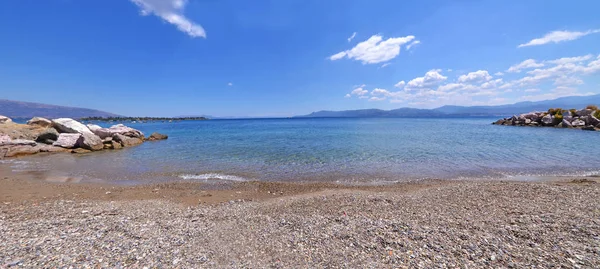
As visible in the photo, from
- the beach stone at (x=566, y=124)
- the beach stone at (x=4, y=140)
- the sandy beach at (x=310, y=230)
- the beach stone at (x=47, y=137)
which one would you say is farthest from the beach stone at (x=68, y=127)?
the beach stone at (x=566, y=124)

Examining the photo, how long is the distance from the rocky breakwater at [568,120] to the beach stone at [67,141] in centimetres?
7112

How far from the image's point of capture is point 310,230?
19.9 ft

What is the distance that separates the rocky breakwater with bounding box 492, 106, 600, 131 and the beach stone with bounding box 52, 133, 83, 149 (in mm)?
71121

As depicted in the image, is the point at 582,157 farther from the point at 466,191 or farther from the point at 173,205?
the point at 173,205

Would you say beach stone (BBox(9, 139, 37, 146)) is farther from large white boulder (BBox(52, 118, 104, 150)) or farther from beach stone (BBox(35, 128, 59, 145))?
large white boulder (BBox(52, 118, 104, 150))

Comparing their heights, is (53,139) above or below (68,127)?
below

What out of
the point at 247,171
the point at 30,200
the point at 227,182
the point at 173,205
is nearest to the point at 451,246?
the point at 173,205

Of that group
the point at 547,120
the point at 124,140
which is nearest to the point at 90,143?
the point at 124,140

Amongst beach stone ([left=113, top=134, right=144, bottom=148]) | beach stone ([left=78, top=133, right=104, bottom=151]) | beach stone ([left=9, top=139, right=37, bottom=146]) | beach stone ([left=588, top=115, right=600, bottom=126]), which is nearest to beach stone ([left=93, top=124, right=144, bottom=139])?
beach stone ([left=113, top=134, right=144, bottom=148])

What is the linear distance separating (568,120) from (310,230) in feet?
204

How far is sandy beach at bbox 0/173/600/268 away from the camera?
4.69m

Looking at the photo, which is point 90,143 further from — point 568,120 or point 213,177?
point 568,120

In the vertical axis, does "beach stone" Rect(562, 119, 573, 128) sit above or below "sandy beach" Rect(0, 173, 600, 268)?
above

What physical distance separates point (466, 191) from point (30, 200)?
58.1ft
